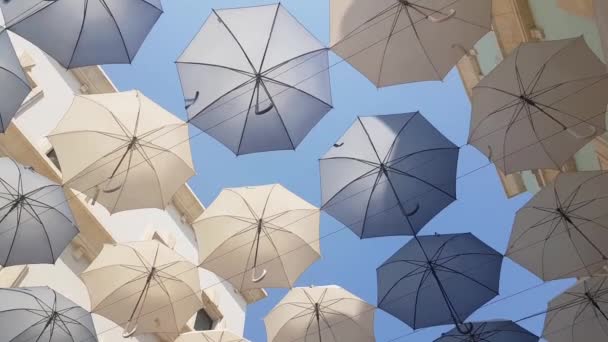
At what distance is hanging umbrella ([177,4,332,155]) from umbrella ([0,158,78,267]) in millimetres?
3911

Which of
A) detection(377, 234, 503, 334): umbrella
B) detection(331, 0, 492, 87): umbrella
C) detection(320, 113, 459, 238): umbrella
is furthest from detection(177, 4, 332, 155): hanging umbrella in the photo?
detection(377, 234, 503, 334): umbrella

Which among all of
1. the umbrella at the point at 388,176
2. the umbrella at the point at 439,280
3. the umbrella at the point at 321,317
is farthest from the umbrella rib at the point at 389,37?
the umbrella at the point at 321,317

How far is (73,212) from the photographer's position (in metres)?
17.0

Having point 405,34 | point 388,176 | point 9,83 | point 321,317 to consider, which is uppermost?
point 9,83

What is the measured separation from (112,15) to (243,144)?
367 cm

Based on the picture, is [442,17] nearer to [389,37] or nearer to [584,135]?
[389,37]

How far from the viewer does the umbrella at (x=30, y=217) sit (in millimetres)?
11469

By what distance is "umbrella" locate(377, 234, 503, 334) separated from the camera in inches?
500

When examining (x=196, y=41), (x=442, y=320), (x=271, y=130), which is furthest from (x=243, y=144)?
(x=442, y=320)

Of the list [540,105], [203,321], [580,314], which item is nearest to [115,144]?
[540,105]

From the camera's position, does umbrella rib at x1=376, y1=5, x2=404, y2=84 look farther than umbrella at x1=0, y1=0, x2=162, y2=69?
Yes

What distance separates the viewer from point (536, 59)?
10.4 metres

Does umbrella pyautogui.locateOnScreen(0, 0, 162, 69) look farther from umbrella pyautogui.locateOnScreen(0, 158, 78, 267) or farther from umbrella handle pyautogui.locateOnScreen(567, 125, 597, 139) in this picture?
umbrella handle pyautogui.locateOnScreen(567, 125, 597, 139)

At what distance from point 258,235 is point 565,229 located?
733 centimetres
